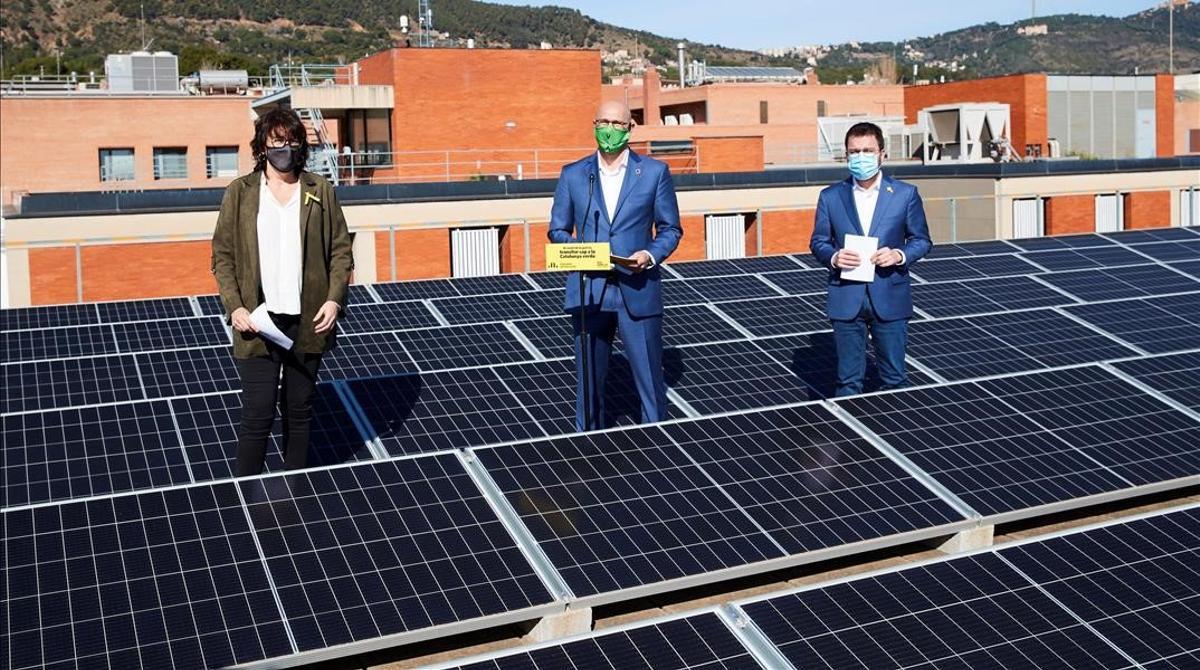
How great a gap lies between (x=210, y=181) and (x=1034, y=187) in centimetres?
3215

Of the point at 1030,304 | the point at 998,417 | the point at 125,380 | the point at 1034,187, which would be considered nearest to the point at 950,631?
the point at 998,417

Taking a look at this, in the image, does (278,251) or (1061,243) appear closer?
(278,251)

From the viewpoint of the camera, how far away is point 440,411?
799 centimetres

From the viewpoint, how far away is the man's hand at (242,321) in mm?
5852

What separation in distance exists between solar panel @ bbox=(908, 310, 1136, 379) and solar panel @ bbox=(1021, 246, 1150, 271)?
11.0 ft

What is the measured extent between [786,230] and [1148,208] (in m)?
11.5

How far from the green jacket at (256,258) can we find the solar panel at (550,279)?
7200 mm

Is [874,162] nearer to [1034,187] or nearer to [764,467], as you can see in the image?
[764,467]

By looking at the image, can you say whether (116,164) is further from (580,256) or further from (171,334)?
(580,256)

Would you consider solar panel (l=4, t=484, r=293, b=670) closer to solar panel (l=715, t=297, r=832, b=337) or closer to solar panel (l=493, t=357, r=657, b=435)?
solar panel (l=493, t=357, r=657, b=435)

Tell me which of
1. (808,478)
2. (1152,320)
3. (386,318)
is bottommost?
(808,478)

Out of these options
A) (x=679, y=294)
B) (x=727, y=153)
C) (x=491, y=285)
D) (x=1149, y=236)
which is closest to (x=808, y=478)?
(x=679, y=294)

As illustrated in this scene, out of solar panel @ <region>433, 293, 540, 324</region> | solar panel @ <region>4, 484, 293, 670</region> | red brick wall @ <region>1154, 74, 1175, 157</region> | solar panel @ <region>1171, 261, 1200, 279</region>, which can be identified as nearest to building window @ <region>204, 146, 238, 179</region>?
red brick wall @ <region>1154, 74, 1175, 157</region>

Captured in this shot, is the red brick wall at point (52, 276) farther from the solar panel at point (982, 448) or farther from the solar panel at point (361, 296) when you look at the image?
the solar panel at point (982, 448)
